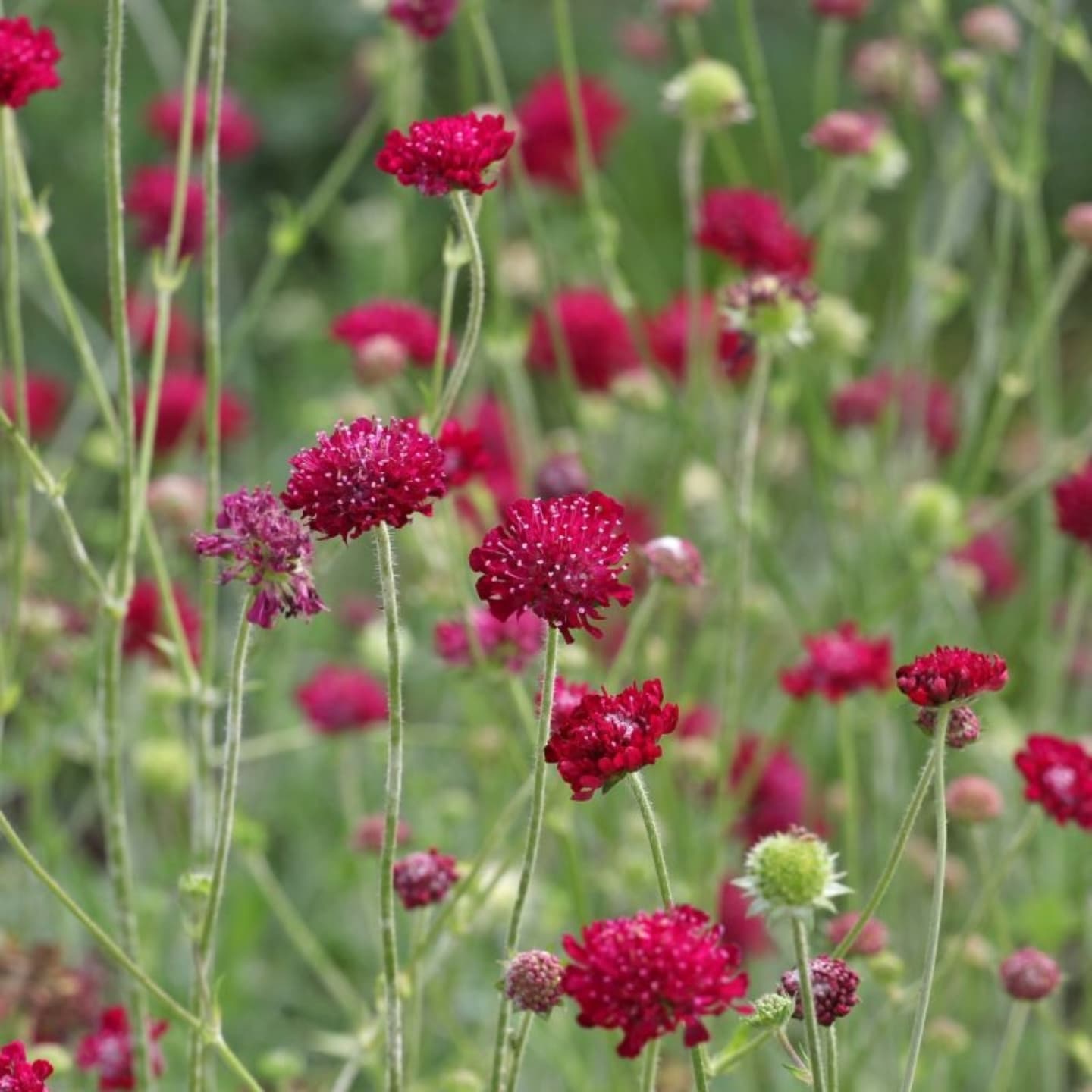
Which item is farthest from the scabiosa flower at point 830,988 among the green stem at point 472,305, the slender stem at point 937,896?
the green stem at point 472,305

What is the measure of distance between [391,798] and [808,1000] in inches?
11.3

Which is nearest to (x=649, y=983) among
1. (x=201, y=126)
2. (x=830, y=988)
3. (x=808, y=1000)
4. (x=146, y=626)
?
(x=808, y=1000)

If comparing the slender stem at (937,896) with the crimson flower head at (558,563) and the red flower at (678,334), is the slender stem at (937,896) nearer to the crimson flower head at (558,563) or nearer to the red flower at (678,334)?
the crimson flower head at (558,563)

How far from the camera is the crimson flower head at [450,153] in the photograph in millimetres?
1239

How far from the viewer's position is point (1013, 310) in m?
4.07

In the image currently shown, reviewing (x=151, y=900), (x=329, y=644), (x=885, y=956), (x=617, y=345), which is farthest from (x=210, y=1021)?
(x=329, y=644)

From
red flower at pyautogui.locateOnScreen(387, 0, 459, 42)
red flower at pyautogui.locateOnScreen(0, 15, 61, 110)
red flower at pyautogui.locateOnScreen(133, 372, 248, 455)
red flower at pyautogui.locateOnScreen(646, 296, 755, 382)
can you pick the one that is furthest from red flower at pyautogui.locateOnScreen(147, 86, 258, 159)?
red flower at pyautogui.locateOnScreen(0, 15, 61, 110)

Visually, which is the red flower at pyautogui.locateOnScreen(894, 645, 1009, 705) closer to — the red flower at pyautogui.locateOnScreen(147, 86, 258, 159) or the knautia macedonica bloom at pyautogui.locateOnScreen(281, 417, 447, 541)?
the knautia macedonica bloom at pyautogui.locateOnScreen(281, 417, 447, 541)

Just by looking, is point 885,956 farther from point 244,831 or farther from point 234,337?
point 234,337

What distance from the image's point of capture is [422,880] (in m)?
1.38

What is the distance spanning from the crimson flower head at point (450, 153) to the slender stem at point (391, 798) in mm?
264

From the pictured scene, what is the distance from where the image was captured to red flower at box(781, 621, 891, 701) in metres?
1.68

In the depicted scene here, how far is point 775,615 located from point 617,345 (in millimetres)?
492

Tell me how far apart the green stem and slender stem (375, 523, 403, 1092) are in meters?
0.23
